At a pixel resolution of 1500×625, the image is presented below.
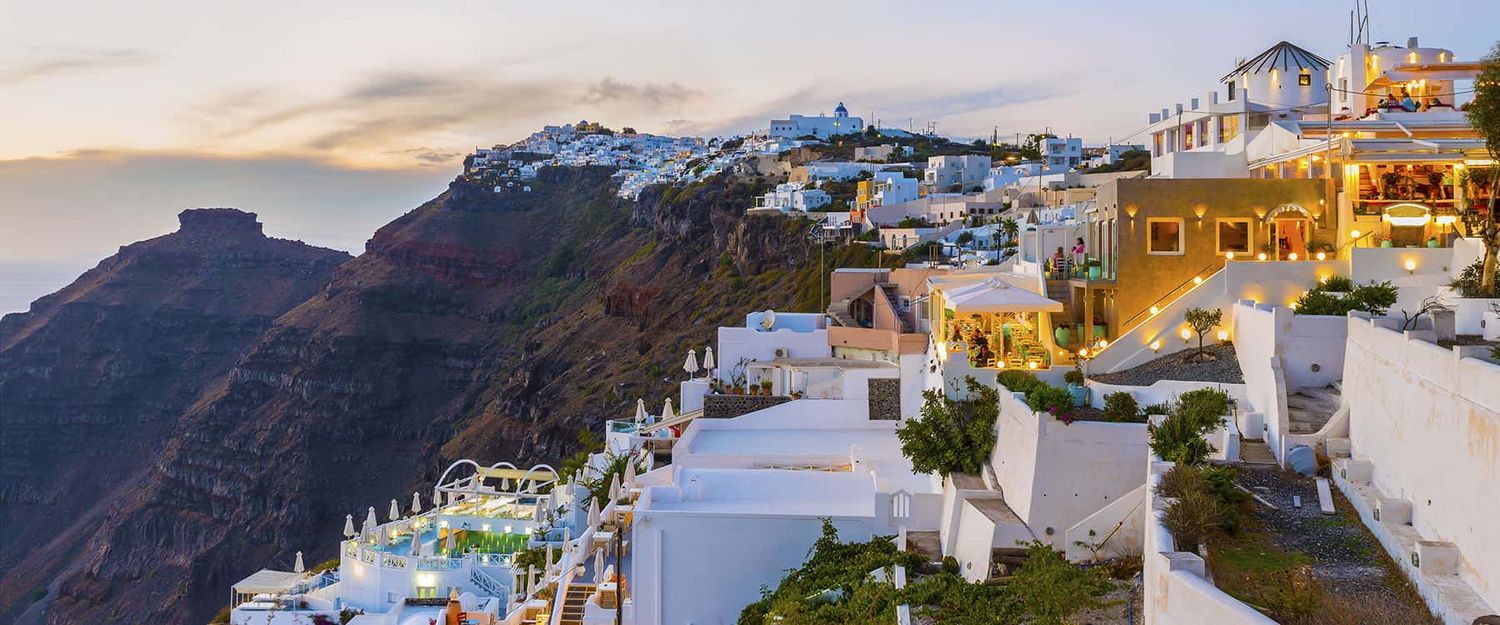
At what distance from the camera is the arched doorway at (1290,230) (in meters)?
15.5

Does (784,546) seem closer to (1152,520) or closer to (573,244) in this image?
(1152,520)

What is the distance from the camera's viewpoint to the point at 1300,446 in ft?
31.6

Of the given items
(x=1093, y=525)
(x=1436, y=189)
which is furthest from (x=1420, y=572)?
(x=1436, y=189)

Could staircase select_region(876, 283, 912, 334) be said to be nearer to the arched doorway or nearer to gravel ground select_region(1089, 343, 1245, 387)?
the arched doorway

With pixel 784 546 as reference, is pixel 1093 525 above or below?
above

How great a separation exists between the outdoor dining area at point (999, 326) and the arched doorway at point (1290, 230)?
3.04 meters

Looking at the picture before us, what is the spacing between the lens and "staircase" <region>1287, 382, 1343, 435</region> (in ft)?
33.8

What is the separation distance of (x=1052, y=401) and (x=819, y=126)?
9572cm

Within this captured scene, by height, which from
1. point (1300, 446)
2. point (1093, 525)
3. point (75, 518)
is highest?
point (1300, 446)

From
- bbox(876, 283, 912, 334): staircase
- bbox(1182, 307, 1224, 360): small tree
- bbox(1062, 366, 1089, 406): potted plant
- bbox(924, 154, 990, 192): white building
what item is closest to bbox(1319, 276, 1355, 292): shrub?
bbox(1182, 307, 1224, 360): small tree

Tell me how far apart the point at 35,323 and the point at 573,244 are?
191ft

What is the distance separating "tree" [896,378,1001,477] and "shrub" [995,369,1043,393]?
0.61 feet

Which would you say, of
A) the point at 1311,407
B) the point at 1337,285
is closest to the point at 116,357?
the point at 1337,285

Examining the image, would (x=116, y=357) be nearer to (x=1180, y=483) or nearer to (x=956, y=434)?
(x=956, y=434)
